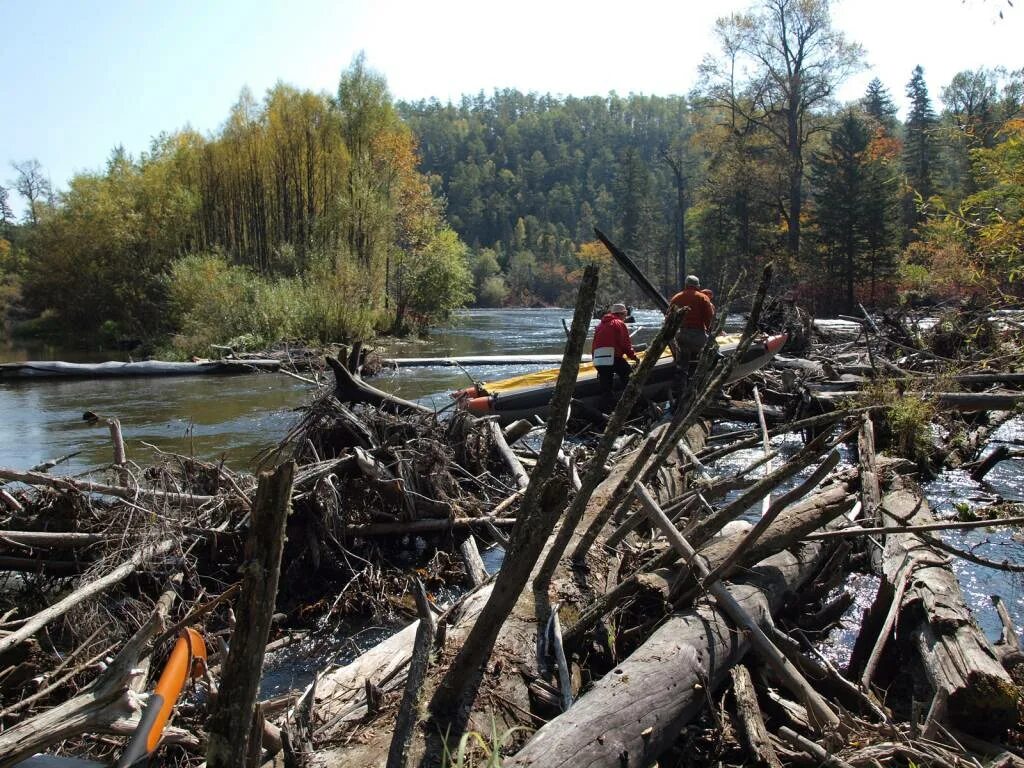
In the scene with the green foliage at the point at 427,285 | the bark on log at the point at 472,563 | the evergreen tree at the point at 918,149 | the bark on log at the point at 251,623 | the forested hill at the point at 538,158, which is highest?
the forested hill at the point at 538,158

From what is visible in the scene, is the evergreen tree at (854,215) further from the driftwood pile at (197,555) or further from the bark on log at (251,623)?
the bark on log at (251,623)

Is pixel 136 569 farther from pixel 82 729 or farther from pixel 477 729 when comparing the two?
pixel 477 729

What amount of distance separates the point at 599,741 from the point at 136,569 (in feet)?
→ 11.4

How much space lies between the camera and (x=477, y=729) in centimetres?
270

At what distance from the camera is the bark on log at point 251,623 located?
1.72m

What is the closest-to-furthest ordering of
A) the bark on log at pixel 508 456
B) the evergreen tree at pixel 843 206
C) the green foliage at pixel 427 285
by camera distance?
the bark on log at pixel 508 456
the green foliage at pixel 427 285
the evergreen tree at pixel 843 206

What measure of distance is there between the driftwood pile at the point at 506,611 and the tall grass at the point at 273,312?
63.7 feet

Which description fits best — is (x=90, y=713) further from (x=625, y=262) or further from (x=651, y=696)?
(x=625, y=262)

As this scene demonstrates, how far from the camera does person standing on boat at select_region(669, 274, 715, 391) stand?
36.8 feet

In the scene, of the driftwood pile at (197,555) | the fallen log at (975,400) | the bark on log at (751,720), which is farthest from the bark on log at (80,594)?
the fallen log at (975,400)

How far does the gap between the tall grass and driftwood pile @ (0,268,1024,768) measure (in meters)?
19.4

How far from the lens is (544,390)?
11242mm

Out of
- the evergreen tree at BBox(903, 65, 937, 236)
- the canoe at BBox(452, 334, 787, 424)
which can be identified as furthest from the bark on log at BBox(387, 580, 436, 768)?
the evergreen tree at BBox(903, 65, 937, 236)

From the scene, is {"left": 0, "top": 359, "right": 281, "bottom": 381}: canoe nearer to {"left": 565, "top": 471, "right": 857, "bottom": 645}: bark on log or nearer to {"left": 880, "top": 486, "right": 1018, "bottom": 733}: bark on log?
{"left": 565, "top": 471, "right": 857, "bottom": 645}: bark on log
